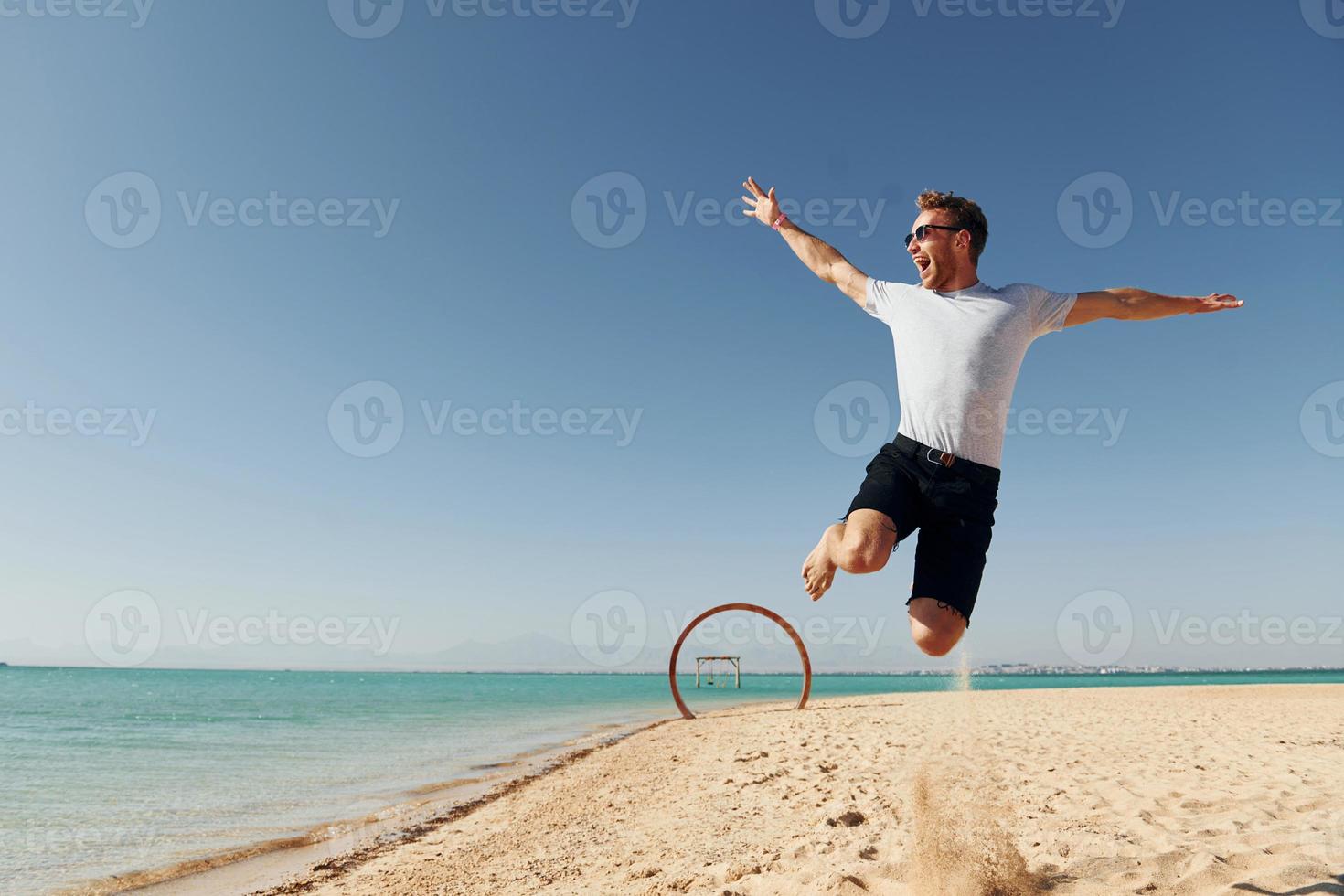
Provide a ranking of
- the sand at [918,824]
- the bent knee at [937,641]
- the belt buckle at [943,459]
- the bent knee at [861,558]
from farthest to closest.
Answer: the sand at [918,824]
the bent knee at [937,641]
the belt buckle at [943,459]
the bent knee at [861,558]

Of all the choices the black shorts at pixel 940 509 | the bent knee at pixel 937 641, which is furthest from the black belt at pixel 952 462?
the bent knee at pixel 937 641

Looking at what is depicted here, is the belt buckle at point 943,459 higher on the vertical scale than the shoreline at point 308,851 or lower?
higher

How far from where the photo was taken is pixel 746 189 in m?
4.95

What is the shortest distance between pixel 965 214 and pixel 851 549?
77.1 inches

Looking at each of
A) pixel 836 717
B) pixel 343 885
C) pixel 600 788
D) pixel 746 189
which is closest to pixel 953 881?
pixel 746 189

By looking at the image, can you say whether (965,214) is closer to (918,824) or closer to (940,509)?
(940,509)

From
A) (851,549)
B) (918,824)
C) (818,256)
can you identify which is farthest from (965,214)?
(918,824)

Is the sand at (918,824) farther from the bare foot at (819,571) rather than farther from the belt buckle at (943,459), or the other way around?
the belt buckle at (943,459)

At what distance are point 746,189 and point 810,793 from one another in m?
5.25

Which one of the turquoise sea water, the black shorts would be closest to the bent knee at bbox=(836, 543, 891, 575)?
the black shorts

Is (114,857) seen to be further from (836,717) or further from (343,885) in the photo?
(836,717)

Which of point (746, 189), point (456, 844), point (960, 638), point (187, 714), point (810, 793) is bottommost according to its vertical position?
point (187, 714)

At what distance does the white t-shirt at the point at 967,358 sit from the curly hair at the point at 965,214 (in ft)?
0.99

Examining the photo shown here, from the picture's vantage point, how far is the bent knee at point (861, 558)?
3.43 metres
